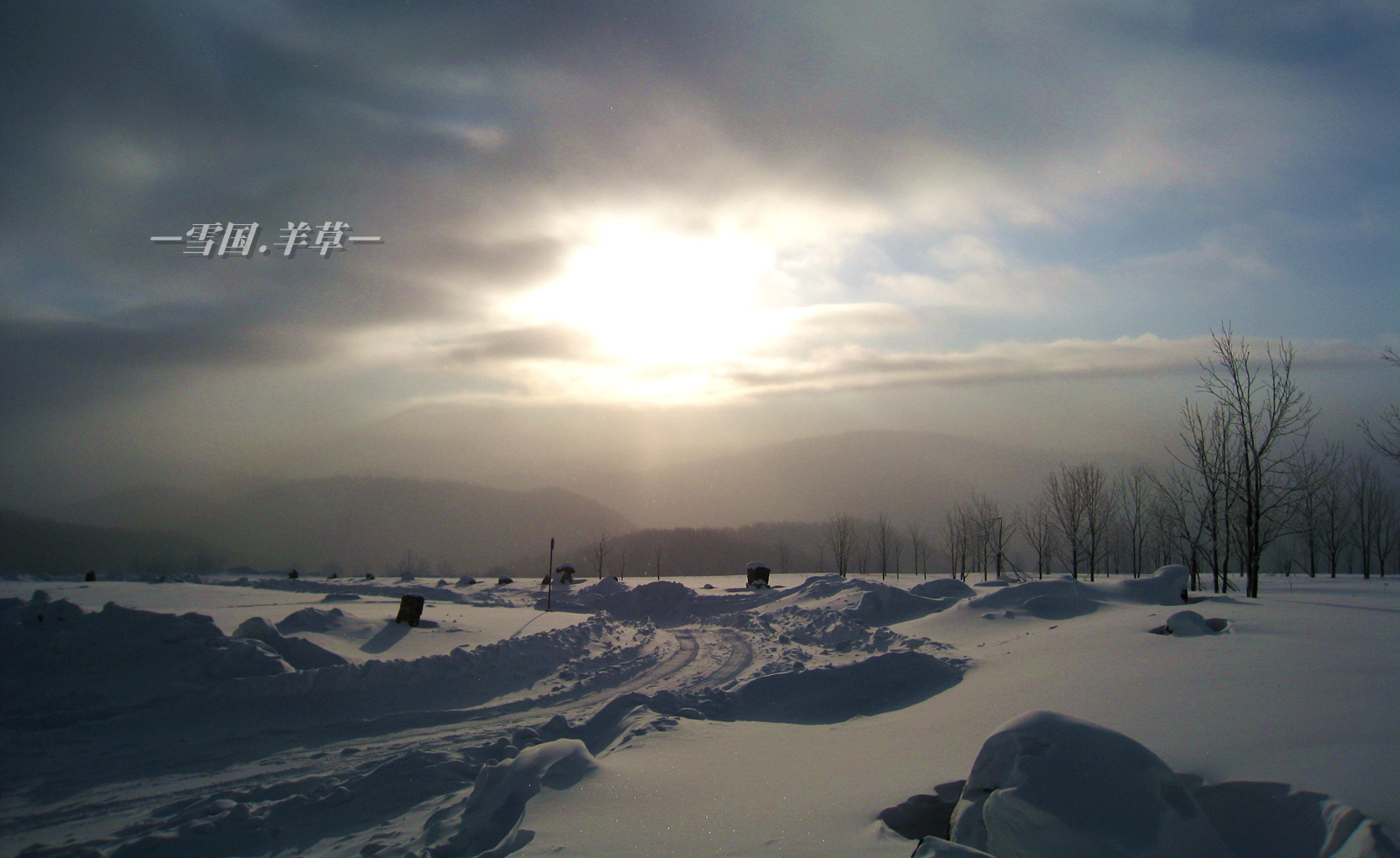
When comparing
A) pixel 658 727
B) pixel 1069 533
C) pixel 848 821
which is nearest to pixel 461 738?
Answer: pixel 658 727

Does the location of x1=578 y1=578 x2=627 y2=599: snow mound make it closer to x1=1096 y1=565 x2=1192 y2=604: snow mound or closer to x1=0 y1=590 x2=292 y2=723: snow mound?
x1=1096 y1=565 x2=1192 y2=604: snow mound

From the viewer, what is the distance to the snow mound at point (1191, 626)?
36.2 ft

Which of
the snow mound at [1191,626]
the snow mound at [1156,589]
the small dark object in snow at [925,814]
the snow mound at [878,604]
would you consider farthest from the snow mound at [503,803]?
the snow mound at [878,604]

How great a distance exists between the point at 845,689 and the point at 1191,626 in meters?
5.67

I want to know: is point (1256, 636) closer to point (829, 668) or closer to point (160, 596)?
point (829, 668)

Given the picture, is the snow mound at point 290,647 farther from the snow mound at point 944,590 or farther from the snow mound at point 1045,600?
the snow mound at point 944,590

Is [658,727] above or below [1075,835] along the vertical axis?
below

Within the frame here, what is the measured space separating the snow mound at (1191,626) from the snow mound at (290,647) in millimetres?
14007

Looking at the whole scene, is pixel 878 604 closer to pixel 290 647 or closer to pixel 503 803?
pixel 290 647

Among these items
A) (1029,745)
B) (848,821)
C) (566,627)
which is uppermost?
(1029,745)

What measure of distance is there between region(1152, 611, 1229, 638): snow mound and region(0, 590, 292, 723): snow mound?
1458 centimetres

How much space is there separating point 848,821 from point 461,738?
5.83 meters

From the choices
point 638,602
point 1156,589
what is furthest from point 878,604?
point 638,602

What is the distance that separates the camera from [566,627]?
59.4ft
